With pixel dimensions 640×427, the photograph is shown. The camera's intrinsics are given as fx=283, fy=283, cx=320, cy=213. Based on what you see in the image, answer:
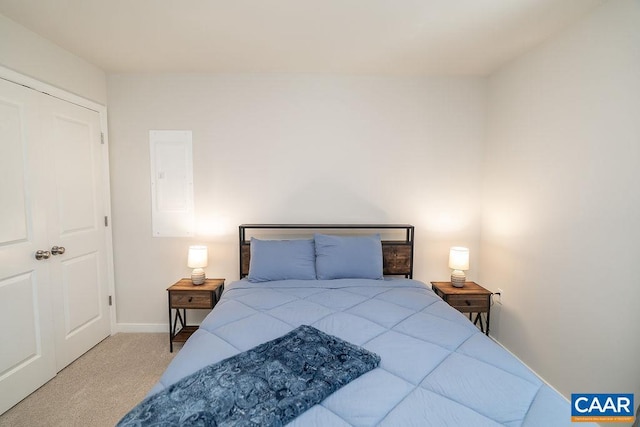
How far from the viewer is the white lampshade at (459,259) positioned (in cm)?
273

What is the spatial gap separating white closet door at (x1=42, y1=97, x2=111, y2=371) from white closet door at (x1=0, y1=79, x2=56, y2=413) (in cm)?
9

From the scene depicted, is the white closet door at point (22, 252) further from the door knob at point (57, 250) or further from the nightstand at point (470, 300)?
the nightstand at point (470, 300)

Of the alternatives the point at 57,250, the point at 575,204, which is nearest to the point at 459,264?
the point at 575,204

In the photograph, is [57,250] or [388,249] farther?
[388,249]

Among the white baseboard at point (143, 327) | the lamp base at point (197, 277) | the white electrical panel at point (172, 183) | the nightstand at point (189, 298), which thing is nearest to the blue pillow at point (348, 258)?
the nightstand at point (189, 298)

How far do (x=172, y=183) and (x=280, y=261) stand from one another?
4.64 feet

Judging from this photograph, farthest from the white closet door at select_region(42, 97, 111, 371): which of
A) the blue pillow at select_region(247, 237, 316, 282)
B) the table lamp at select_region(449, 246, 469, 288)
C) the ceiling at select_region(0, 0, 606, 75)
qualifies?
the table lamp at select_region(449, 246, 469, 288)

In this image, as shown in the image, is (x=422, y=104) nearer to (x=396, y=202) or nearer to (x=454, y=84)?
(x=454, y=84)

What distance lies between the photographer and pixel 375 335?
5.08ft

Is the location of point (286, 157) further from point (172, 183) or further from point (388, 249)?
point (388, 249)

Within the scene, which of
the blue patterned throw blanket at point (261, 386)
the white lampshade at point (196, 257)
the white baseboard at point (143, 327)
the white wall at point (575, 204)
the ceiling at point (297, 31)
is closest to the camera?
the blue patterned throw blanket at point (261, 386)

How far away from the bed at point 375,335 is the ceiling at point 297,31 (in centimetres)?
157

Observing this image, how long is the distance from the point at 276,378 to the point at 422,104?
2.82 m

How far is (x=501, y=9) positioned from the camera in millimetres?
1815
